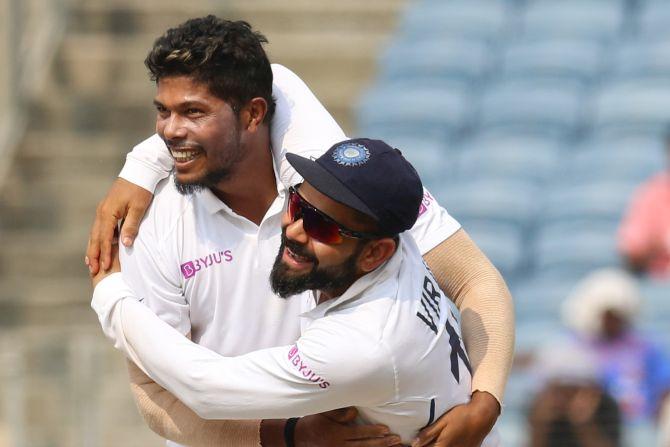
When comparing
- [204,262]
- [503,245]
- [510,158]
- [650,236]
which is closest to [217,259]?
[204,262]

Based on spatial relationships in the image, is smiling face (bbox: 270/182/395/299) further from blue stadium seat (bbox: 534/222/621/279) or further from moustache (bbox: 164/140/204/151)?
blue stadium seat (bbox: 534/222/621/279)

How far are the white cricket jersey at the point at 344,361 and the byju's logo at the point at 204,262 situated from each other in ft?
0.55

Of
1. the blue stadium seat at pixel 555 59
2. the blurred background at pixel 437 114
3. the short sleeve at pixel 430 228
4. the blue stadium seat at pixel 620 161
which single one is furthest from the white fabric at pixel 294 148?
the blue stadium seat at pixel 555 59

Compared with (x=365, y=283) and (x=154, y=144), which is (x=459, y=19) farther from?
(x=365, y=283)

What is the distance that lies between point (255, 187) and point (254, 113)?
0.17 m

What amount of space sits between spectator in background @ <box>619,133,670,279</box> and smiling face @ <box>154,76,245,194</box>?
451 cm

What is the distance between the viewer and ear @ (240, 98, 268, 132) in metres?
3.29

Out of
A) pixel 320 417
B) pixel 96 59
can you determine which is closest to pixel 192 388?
pixel 320 417

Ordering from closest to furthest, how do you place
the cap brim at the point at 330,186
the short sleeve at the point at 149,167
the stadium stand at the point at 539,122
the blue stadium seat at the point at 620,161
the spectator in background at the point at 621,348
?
the cap brim at the point at 330,186 < the short sleeve at the point at 149,167 < the spectator in background at the point at 621,348 < the stadium stand at the point at 539,122 < the blue stadium seat at the point at 620,161

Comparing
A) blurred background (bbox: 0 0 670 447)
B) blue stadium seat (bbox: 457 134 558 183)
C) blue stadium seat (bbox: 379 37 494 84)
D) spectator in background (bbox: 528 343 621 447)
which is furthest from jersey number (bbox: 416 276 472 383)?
blue stadium seat (bbox: 379 37 494 84)

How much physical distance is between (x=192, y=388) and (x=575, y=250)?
4.92 m

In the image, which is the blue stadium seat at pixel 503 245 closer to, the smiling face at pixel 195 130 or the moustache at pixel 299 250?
the smiling face at pixel 195 130

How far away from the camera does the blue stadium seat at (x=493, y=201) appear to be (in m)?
8.16

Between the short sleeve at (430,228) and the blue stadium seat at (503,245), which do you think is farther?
the blue stadium seat at (503,245)
